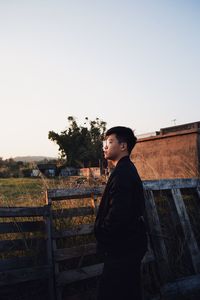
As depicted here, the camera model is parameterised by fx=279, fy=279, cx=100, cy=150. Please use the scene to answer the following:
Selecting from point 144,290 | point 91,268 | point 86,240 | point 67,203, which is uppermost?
point 67,203

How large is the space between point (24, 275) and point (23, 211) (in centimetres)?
81

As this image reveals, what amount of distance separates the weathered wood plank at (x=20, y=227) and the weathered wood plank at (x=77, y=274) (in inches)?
28.9

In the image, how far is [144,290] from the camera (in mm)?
4086

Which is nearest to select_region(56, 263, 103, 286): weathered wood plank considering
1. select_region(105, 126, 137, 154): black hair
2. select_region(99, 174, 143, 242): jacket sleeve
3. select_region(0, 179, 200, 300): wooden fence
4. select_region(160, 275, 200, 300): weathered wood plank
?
select_region(0, 179, 200, 300): wooden fence

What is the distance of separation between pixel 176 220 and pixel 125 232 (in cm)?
287

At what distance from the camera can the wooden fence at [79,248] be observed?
3752 mm

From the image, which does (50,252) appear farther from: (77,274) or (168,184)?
(168,184)

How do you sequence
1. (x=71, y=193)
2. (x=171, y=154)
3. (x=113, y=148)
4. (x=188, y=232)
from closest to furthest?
(x=113, y=148) < (x=71, y=193) < (x=188, y=232) < (x=171, y=154)

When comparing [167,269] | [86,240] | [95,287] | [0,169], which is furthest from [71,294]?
[0,169]

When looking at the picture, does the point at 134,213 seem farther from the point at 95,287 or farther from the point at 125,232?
the point at 95,287

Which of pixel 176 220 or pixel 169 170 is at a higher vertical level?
pixel 169 170

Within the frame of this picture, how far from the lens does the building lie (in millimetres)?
7559

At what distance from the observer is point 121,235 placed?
2395 millimetres

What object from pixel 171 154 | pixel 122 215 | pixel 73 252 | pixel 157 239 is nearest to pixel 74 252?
pixel 73 252
